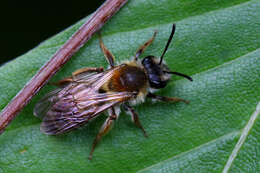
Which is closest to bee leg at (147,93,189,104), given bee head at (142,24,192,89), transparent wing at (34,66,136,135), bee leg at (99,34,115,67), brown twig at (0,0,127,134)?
bee head at (142,24,192,89)

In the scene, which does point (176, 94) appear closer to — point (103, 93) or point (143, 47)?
point (143, 47)

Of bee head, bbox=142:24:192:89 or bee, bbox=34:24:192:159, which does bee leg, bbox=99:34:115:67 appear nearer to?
bee, bbox=34:24:192:159

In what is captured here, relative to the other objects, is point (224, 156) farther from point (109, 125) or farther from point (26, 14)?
point (26, 14)

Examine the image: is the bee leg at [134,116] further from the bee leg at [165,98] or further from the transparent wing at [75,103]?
the bee leg at [165,98]

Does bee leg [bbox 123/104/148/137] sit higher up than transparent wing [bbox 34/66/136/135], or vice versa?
transparent wing [bbox 34/66/136/135]

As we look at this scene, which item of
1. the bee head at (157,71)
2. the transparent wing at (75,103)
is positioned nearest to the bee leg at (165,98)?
the bee head at (157,71)

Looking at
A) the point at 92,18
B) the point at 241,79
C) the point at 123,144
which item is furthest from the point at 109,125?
the point at 241,79
